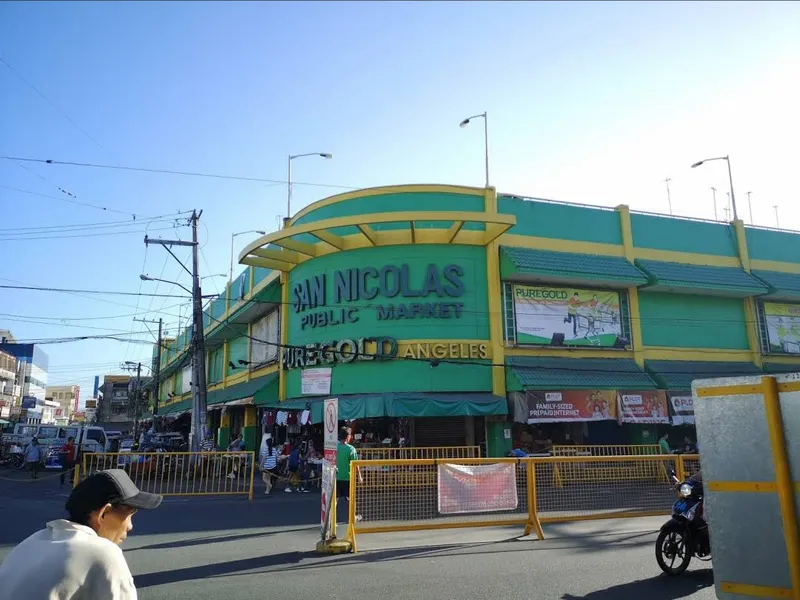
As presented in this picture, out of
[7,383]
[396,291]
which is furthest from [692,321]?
[7,383]

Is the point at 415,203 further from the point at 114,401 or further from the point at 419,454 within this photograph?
the point at 114,401

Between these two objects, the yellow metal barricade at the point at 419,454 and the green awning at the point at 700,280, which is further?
the green awning at the point at 700,280

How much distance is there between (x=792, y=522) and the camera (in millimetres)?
3154

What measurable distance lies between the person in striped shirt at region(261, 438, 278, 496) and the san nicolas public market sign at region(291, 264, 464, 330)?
17.3 ft

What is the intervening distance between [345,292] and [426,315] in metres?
3.03

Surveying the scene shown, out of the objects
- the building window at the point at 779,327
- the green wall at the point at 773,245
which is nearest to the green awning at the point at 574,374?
the building window at the point at 779,327

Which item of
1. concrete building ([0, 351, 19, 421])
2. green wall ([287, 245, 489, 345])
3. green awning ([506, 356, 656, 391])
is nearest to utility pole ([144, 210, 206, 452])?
green wall ([287, 245, 489, 345])

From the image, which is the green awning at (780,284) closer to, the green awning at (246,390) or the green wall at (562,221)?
the green wall at (562,221)

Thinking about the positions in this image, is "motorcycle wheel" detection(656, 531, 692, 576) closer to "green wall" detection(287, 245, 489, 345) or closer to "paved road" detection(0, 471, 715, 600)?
"paved road" detection(0, 471, 715, 600)

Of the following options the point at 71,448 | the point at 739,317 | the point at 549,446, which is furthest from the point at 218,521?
the point at 739,317

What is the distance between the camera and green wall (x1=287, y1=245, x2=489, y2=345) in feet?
67.7

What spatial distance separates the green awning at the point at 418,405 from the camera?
19.4m

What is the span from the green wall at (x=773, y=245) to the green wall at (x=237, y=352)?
23.9 m

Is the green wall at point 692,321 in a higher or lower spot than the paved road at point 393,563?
higher
